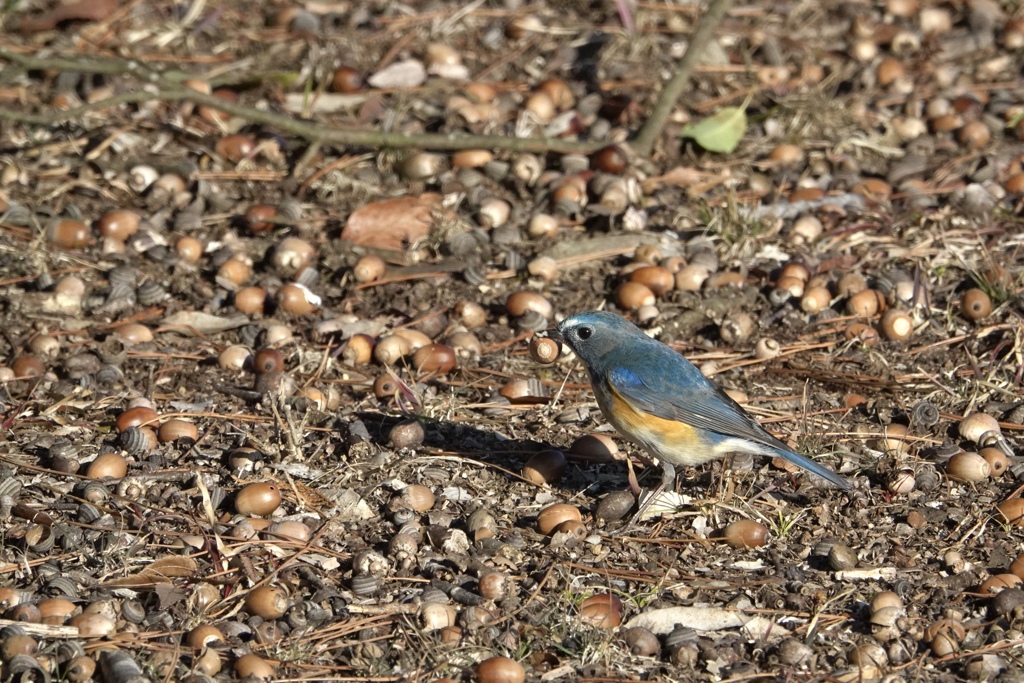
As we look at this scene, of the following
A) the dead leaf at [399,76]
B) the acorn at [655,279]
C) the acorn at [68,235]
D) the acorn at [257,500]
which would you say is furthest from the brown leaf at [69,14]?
the acorn at [257,500]

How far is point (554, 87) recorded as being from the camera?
7.75m

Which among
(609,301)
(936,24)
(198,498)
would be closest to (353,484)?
→ (198,498)

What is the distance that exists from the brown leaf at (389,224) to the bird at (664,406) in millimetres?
1881

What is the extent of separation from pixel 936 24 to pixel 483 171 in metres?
3.54

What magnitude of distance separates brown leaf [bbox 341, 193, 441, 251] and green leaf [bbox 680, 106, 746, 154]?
171cm

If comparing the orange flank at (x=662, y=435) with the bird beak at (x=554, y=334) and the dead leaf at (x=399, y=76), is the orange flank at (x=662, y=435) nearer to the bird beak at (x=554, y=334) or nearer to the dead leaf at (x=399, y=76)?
the bird beak at (x=554, y=334)

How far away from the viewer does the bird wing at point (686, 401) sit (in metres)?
4.63

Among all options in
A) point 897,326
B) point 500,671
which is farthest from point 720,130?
point 500,671

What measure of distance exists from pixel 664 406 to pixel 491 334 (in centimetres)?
153

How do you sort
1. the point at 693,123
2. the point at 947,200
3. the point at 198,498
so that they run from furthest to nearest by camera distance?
1. the point at 693,123
2. the point at 947,200
3. the point at 198,498

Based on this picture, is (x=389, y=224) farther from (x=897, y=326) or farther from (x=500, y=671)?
(x=500, y=671)

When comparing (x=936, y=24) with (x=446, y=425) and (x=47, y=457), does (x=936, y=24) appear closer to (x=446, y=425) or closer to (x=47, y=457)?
(x=446, y=425)

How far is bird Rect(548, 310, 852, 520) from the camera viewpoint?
15.2 ft

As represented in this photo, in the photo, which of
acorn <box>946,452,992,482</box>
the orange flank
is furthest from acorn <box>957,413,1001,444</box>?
the orange flank
